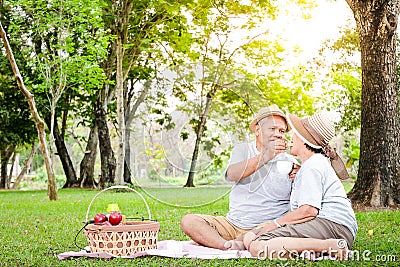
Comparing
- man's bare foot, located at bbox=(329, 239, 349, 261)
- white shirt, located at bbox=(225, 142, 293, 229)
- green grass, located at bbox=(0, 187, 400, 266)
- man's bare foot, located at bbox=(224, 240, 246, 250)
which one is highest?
white shirt, located at bbox=(225, 142, 293, 229)

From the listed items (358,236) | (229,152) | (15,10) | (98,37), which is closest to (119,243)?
(229,152)

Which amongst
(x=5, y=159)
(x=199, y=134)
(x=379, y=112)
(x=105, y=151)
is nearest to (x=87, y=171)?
(x=105, y=151)

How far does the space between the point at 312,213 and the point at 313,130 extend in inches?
22.5

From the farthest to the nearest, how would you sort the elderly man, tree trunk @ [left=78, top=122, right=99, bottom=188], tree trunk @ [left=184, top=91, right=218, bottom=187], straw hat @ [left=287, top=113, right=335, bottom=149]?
tree trunk @ [left=78, top=122, right=99, bottom=188] < tree trunk @ [left=184, top=91, right=218, bottom=187] < the elderly man < straw hat @ [left=287, top=113, right=335, bottom=149]

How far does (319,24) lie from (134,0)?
23.5ft

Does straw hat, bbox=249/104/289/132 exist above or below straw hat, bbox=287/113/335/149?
above

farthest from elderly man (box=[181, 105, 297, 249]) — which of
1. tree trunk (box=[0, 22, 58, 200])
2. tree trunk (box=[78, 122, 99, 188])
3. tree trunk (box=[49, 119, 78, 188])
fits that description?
tree trunk (box=[49, 119, 78, 188])

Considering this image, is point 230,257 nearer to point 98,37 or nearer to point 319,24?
point 98,37

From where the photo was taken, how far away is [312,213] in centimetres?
401

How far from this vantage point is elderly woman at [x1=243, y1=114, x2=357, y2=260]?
3.98 metres

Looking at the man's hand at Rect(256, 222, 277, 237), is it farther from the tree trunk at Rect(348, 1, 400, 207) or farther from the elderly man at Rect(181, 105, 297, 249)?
the tree trunk at Rect(348, 1, 400, 207)

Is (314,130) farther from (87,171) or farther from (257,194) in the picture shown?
(87,171)

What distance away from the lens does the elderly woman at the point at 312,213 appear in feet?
13.1

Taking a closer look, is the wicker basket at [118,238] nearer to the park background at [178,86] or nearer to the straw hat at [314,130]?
the park background at [178,86]
